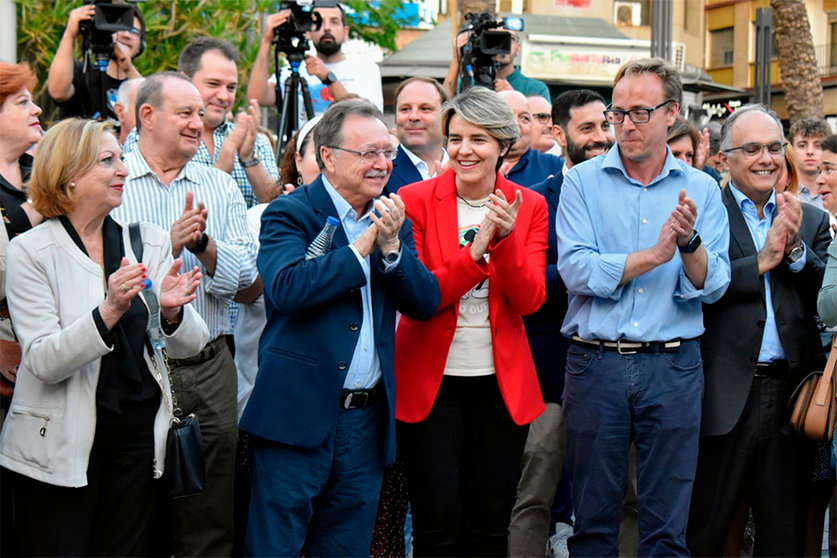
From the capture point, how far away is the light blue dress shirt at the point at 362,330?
411cm

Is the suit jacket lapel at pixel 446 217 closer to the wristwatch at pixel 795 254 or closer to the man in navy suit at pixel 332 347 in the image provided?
the man in navy suit at pixel 332 347

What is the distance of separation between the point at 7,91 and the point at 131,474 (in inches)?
72.5

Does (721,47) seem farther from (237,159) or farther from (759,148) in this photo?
(759,148)

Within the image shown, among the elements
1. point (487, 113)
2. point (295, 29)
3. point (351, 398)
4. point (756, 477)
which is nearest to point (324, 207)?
point (351, 398)

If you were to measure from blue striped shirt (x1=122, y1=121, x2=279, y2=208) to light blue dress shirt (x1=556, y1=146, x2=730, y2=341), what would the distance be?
2038 millimetres

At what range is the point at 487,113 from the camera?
454 cm

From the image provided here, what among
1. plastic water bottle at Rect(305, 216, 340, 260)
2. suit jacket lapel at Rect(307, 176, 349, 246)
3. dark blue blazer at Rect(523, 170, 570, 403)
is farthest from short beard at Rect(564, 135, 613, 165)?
plastic water bottle at Rect(305, 216, 340, 260)

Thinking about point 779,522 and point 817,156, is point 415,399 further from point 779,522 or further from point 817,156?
point 817,156

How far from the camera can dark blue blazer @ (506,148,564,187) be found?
5.95m

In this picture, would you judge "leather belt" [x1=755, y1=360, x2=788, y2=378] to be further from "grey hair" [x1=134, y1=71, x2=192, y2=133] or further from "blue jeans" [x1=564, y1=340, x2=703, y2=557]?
"grey hair" [x1=134, y1=71, x2=192, y2=133]

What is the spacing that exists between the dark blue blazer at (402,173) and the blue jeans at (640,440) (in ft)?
4.67

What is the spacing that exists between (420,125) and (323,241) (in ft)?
6.21

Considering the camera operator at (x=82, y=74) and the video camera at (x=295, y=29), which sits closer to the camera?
the camera operator at (x=82, y=74)

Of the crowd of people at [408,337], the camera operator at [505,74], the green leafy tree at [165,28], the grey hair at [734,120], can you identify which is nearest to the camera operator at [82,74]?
the crowd of people at [408,337]
